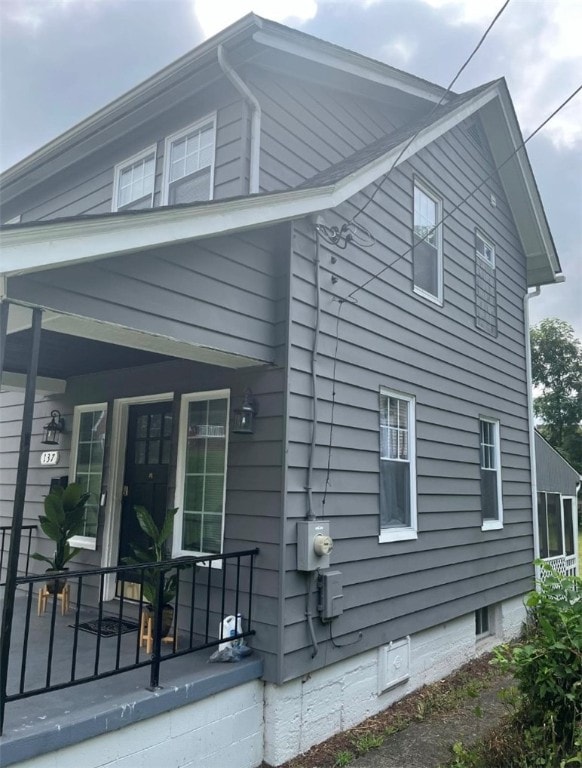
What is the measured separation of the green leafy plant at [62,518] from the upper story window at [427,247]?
13.8 ft

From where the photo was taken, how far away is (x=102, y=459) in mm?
6289

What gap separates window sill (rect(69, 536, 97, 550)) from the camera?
6109 mm

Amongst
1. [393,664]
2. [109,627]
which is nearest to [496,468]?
[393,664]

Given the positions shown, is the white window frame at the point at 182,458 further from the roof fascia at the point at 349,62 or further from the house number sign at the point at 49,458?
the roof fascia at the point at 349,62

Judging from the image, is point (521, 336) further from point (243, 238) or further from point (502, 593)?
point (243, 238)

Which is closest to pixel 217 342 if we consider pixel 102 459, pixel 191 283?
pixel 191 283

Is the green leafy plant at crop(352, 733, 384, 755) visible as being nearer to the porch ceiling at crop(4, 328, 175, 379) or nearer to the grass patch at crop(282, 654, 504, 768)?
the grass patch at crop(282, 654, 504, 768)

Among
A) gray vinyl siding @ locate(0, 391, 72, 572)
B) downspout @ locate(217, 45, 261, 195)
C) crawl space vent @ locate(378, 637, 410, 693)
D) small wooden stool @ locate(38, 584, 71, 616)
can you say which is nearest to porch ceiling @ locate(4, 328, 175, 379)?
gray vinyl siding @ locate(0, 391, 72, 572)

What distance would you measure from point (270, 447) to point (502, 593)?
4.84 metres

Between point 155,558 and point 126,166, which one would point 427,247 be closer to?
point 126,166

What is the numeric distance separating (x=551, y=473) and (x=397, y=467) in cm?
518

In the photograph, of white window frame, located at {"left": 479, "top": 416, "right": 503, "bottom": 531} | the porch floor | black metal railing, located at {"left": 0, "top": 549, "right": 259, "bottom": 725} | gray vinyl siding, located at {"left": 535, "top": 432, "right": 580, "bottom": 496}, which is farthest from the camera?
gray vinyl siding, located at {"left": 535, "top": 432, "right": 580, "bottom": 496}

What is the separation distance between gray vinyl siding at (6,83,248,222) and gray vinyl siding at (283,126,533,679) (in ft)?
2.96

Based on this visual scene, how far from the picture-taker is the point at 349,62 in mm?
5809
